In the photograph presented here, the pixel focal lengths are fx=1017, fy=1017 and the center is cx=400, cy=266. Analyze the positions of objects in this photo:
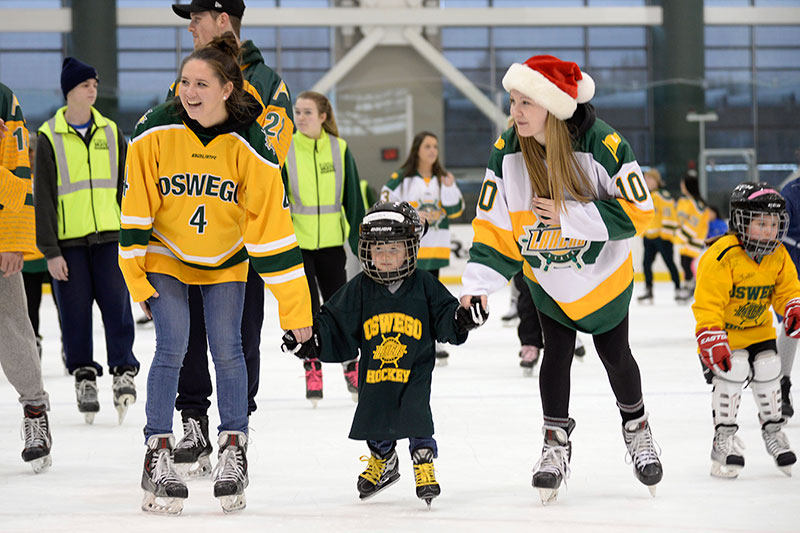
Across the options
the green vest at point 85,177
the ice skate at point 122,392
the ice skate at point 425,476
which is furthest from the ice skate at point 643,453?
the green vest at point 85,177

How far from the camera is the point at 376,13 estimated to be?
15.0 m

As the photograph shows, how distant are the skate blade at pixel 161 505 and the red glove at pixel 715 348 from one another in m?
1.41

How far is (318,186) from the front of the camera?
4223 mm

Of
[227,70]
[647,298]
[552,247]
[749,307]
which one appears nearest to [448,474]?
[552,247]

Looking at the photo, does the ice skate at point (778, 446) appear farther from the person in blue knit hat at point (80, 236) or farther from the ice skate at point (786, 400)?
the person in blue knit hat at point (80, 236)

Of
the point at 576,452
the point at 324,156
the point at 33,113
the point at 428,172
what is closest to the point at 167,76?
the point at 33,113

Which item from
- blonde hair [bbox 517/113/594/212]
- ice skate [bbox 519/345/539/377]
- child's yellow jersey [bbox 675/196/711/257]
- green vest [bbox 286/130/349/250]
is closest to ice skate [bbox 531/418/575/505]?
blonde hair [bbox 517/113/594/212]

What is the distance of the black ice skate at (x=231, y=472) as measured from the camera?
237 cm

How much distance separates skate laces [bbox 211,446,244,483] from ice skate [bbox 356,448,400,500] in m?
0.30

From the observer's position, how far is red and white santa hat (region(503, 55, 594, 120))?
2443 mm

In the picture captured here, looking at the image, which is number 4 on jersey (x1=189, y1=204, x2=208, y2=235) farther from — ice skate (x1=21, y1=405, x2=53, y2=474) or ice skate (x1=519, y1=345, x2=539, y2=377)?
ice skate (x1=519, y1=345, x2=539, y2=377)

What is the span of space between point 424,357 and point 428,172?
3352 mm

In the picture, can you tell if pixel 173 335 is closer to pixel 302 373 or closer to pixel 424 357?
pixel 424 357

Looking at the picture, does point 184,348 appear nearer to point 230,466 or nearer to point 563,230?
point 230,466
